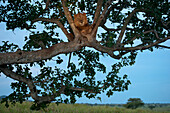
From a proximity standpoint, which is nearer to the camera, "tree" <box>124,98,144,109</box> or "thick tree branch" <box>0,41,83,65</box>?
"thick tree branch" <box>0,41,83,65</box>

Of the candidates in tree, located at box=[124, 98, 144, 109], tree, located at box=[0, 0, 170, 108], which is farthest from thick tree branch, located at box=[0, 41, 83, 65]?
tree, located at box=[124, 98, 144, 109]

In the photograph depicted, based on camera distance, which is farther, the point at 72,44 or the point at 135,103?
the point at 135,103

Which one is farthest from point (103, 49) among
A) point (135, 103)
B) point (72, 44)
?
point (135, 103)

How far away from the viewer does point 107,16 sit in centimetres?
947

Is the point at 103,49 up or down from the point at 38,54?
up

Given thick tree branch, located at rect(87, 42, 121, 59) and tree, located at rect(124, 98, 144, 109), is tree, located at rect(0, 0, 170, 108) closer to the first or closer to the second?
thick tree branch, located at rect(87, 42, 121, 59)

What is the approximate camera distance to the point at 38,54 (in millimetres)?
7367

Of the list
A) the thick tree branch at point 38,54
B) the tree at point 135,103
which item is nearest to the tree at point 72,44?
the thick tree branch at point 38,54

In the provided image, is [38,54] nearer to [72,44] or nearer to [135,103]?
[72,44]

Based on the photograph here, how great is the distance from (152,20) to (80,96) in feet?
16.7

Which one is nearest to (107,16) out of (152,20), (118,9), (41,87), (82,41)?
(118,9)

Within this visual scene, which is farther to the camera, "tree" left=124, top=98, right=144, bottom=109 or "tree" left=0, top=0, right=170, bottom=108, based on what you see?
"tree" left=124, top=98, right=144, bottom=109

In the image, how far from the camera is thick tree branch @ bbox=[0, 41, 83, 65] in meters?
7.25

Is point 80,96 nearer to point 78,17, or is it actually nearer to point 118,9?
point 78,17
